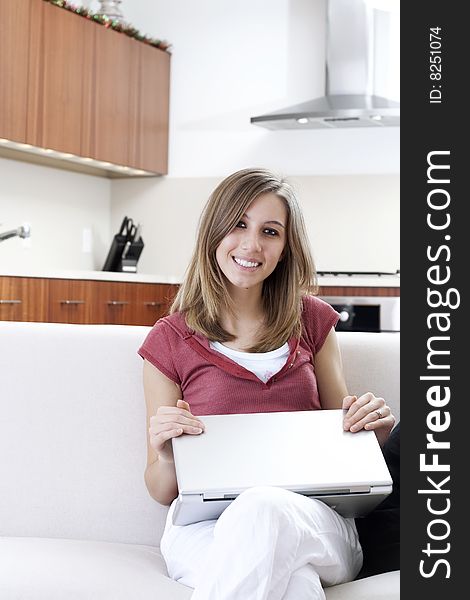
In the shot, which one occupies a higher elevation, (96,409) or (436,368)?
(436,368)

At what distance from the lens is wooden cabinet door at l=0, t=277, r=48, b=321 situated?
4.14 meters

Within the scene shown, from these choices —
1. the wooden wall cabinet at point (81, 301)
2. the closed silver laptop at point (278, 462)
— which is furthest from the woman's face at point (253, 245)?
the wooden wall cabinet at point (81, 301)

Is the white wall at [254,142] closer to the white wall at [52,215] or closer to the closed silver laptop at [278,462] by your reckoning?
the white wall at [52,215]

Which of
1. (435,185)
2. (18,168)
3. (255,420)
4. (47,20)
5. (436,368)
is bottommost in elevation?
(255,420)

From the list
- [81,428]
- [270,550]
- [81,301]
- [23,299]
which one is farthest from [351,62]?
[270,550]

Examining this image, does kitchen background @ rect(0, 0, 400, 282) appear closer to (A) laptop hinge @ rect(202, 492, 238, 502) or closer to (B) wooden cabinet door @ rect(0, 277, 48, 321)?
(B) wooden cabinet door @ rect(0, 277, 48, 321)

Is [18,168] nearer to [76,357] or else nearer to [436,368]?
[76,357]

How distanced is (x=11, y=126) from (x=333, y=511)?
3408mm

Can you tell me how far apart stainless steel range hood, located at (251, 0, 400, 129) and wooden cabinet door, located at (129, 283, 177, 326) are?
104cm

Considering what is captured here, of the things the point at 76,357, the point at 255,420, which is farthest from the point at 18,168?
the point at 255,420

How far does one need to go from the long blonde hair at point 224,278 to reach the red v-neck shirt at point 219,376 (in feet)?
0.11

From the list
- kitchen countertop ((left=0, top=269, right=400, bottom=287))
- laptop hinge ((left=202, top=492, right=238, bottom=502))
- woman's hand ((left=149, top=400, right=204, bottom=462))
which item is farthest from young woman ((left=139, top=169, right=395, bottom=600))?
kitchen countertop ((left=0, top=269, right=400, bottom=287))

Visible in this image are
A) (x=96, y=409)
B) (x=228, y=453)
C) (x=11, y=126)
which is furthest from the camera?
(x=11, y=126)

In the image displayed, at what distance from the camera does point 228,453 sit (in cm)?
155
